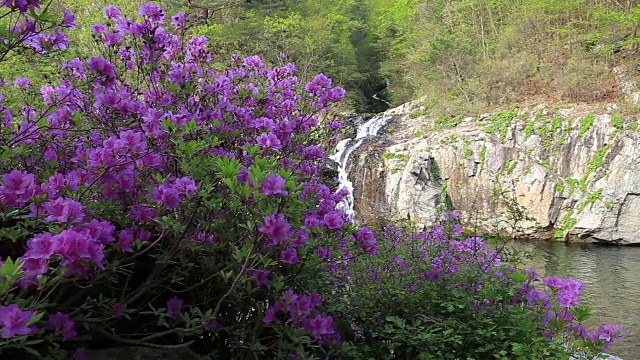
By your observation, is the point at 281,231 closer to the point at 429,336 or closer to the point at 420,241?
the point at 429,336

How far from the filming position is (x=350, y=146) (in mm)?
16391

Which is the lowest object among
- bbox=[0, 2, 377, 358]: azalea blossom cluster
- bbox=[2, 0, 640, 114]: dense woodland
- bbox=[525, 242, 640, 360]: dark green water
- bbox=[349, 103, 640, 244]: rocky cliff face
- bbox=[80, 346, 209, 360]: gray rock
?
bbox=[525, 242, 640, 360]: dark green water

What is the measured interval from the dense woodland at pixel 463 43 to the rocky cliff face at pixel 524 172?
5.32 ft

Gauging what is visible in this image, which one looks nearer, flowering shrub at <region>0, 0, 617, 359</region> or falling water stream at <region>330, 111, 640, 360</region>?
flowering shrub at <region>0, 0, 617, 359</region>

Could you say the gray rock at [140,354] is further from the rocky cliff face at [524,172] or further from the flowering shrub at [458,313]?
the rocky cliff face at [524,172]

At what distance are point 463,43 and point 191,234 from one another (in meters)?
17.5

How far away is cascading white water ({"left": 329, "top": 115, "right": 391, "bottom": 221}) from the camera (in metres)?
15.2

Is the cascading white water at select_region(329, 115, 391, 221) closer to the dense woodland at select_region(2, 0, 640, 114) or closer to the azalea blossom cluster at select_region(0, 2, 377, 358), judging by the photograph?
the dense woodland at select_region(2, 0, 640, 114)

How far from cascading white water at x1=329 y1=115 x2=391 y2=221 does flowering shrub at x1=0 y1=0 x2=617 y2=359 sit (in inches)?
450

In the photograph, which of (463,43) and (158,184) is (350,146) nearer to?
(463,43)

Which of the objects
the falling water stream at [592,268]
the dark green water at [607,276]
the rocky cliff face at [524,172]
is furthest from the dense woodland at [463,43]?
the dark green water at [607,276]

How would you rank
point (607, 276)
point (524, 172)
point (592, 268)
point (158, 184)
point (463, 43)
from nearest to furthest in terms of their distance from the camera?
point (158, 184)
point (607, 276)
point (592, 268)
point (524, 172)
point (463, 43)

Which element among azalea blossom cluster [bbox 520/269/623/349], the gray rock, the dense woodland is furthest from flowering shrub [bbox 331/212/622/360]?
the dense woodland

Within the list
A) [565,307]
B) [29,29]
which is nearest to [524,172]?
[565,307]
